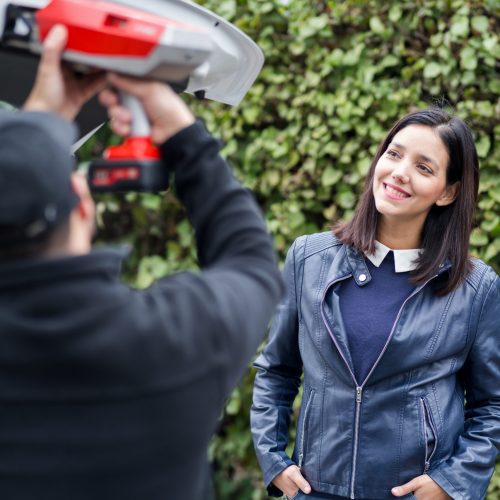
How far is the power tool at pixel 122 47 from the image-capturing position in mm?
1275

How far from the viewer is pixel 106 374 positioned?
46.1 inches

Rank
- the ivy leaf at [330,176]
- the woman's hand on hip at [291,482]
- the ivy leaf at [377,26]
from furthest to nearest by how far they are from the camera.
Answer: the ivy leaf at [330,176]
the ivy leaf at [377,26]
the woman's hand on hip at [291,482]

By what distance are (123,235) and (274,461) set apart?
2.30 m

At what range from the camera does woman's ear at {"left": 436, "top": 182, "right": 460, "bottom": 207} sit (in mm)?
2572

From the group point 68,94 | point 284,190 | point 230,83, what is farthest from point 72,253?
point 284,190

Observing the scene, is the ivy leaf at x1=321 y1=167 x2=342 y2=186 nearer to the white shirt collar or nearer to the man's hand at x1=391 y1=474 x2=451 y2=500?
the white shirt collar

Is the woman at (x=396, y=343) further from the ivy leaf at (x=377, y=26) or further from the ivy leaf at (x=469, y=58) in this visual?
the ivy leaf at (x=377, y=26)

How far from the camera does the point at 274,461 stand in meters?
2.54

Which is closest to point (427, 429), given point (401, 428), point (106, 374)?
point (401, 428)

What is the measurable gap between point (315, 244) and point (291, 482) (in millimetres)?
746

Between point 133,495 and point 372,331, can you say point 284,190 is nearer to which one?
point 372,331

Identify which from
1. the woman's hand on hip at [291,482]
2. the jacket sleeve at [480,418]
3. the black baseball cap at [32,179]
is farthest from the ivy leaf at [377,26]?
the black baseball cap at [32,179]

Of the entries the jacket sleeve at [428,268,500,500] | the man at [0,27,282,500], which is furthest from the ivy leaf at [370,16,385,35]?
the man at [0,27,282,500]

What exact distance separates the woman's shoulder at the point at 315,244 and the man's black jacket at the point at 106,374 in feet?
4.23
